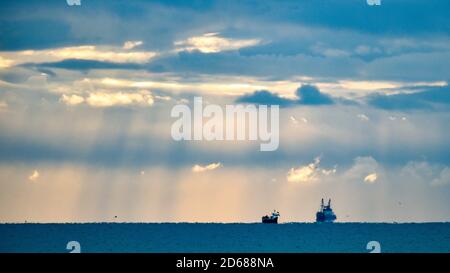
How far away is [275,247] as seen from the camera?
146 m
